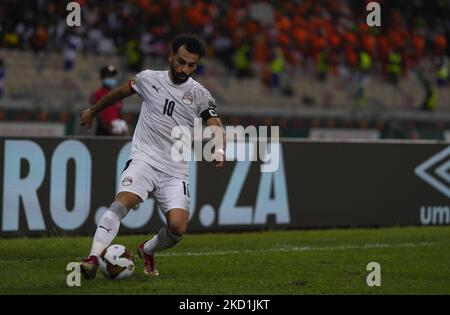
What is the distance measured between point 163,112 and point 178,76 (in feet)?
1.09

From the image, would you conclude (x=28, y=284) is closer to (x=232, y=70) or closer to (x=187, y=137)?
(x=187, y=137)

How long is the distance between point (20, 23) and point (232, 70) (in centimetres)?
544

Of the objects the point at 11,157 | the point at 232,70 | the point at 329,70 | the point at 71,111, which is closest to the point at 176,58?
the point at 11,157

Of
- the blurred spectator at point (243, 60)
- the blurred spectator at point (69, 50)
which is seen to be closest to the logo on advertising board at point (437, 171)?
the blurred spectator at point (69, 50)

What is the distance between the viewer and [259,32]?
2370 cm

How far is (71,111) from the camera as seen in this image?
1878 centimetres

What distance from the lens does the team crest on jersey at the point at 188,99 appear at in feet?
26.3

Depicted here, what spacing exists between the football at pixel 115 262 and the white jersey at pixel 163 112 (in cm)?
81

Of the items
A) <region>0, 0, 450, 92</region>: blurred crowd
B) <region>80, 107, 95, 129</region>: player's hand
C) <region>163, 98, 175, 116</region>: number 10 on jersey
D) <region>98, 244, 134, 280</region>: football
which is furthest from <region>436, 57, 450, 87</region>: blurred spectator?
<region>98, 244, 134, 280</region>: football

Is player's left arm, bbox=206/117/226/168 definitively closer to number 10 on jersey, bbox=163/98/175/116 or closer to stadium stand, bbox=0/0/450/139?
number 10 on jersey, bbox=163/98/175/116

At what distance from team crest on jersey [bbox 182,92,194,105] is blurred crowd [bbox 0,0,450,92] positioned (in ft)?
42.0

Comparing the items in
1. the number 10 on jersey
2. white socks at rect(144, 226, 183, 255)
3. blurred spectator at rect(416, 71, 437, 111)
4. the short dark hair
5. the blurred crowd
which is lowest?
white socks at rect(144, 226, 183, 255)

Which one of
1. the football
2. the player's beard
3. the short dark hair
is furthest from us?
the player's beard

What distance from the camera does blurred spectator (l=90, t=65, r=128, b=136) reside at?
13102 mm
